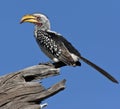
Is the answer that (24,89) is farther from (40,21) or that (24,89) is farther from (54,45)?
(40,21)

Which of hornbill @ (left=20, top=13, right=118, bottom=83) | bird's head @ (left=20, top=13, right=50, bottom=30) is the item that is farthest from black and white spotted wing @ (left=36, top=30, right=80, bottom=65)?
bird's head @ (left=20, top=13, right=50, bottom=30)

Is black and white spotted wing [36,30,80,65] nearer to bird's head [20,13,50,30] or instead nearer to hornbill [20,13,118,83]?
hornbill [20,13,118,83]

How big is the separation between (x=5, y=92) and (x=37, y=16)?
2.52 meters

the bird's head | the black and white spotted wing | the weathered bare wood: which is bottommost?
the weathered bare wood

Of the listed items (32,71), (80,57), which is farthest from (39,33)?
(32,71)

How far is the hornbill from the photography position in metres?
7.78

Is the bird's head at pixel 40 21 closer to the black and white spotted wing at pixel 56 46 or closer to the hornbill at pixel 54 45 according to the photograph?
the hornbill at pixel 54 45

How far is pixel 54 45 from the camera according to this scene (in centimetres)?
827

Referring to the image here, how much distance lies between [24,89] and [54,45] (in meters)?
1.97

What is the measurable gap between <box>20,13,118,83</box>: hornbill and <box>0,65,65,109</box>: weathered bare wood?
3.85 ft

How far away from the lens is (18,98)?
253 inches

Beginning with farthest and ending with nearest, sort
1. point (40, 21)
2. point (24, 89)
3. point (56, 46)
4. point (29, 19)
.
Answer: point (40, 21) → point (29, 19) → point (56, 46) → point (24, 89)

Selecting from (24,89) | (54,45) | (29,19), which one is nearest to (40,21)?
(29,19)

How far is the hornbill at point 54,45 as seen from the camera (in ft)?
25.5
